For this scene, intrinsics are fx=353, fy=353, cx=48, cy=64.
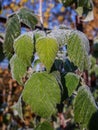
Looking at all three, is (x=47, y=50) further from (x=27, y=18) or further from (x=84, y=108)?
(x=27, y=18)

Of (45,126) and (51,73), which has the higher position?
(51,73)

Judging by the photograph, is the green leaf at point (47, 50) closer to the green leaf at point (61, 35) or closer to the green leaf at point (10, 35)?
the green leaf at point (61, 35)

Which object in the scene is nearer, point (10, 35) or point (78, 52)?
point (78, 52)

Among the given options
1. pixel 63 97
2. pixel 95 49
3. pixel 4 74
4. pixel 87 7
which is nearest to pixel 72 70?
pixel 63 97

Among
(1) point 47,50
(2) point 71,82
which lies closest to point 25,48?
(1) point 47,50

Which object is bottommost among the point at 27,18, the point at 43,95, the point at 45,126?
the point at 45,126

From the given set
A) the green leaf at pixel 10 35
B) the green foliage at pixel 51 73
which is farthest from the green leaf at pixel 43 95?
the green leaf at pixel 10 35

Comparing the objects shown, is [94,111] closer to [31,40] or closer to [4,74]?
[31,40]
